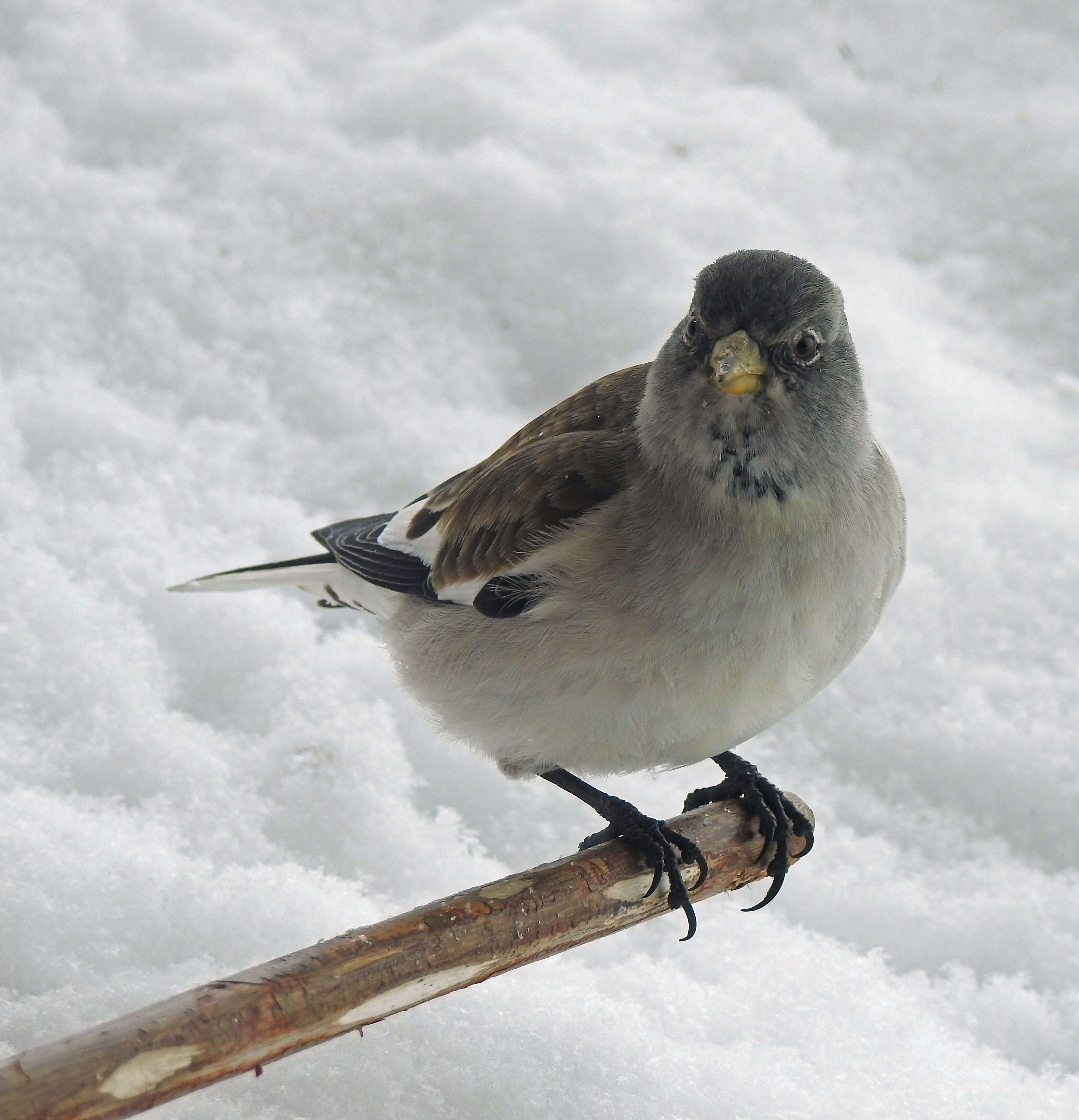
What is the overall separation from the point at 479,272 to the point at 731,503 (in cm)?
316

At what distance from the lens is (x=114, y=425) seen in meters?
4.80

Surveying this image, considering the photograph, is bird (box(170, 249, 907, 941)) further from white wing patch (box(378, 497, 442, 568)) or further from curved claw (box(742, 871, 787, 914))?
white wing patch (box(378, 497, 442, 568))

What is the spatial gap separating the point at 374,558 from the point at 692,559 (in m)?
1.23

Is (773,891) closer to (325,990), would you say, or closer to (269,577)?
(325,990)

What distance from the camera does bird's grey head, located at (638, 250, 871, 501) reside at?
2.78 meters

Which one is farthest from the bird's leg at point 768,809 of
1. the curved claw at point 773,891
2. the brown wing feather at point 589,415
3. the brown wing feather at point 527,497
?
the brown wing feather at point 589,415

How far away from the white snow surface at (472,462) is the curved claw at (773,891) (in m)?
0.17

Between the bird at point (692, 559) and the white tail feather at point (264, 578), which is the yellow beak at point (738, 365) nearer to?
the bird at point (692, 559)

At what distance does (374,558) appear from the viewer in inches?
149

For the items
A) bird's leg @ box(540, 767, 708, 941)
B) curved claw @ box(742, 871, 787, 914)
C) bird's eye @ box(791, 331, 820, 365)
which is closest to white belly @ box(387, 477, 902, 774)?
bird's leg @ box(540, 767, 708, 941)

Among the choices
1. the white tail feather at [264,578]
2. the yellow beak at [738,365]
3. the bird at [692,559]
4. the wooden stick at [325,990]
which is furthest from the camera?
the white tail feather at [264,578]

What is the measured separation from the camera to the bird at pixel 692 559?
2.82m

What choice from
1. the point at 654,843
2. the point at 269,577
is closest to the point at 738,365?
the point at 654,843

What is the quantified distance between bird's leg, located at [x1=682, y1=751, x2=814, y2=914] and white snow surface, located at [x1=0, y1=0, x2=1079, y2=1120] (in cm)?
39
